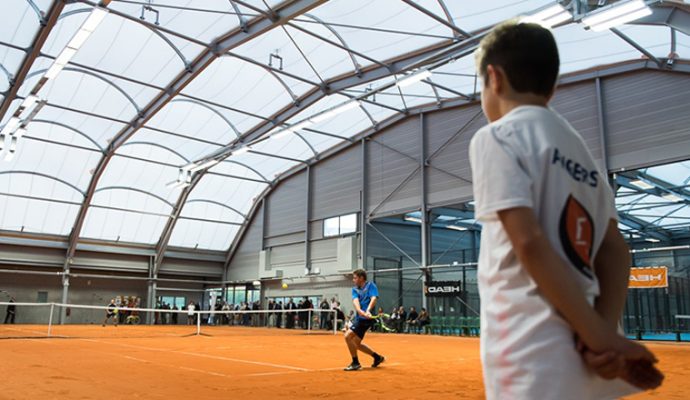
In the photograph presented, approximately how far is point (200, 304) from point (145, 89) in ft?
63.9

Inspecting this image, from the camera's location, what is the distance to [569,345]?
138 centimetres

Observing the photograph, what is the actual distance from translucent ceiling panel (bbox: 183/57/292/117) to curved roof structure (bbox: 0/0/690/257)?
0.28 feet

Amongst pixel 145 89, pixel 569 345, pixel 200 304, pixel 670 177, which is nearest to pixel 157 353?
pixel 569 345

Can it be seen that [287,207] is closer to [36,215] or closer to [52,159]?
[52,159]

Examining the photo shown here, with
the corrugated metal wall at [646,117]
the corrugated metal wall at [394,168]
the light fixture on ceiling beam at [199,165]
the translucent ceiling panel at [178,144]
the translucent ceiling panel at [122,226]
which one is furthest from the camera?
the translucent ceiling panel at [122,226]

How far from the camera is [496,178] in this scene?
4.75ft

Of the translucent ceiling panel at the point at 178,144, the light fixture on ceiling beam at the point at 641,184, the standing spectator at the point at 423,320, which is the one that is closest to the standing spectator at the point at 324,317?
the standing spectator at the point at 423,320

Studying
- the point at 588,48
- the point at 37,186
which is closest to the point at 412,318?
the point at 588,48

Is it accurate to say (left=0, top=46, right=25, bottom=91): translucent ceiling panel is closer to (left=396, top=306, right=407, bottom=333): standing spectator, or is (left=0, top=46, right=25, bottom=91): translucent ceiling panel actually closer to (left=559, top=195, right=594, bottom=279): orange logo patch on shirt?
(left=396, top=306, right=407, bottom=333): standing spectator

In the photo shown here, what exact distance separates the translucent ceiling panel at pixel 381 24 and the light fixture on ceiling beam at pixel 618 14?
22.4ft

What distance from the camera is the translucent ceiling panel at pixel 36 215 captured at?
1266 inches

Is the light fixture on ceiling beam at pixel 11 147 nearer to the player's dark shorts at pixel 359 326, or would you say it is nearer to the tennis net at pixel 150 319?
the tennis net at pixel 150 319

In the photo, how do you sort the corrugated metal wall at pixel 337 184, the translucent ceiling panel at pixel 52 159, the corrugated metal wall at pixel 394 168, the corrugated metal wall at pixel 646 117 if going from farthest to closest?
1. the corrugated metal wall at pixel 337 184
2. the translucent ceiling panel at pixel 52 159
3. the corrugated metal wall at pixel 394 168
4. the corrugated metal wall at pixel 646 117

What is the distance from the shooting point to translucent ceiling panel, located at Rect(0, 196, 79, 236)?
3216cm
